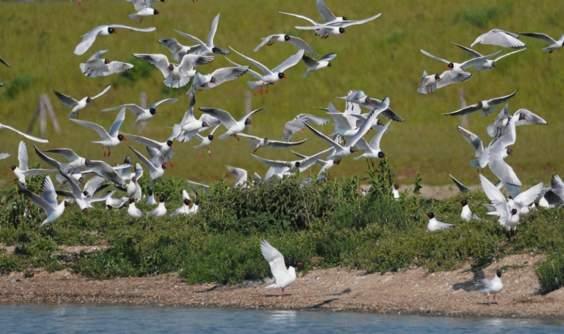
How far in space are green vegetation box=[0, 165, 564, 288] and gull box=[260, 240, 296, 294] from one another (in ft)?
2.67

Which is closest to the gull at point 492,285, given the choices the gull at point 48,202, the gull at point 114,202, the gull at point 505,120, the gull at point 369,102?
the gull at point 505,120

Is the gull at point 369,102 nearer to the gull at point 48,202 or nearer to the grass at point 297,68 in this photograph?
the gull at point 48,202

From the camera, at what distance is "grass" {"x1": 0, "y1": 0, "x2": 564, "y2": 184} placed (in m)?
33.3

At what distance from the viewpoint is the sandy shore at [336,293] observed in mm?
16625

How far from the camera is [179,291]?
18.8 metres

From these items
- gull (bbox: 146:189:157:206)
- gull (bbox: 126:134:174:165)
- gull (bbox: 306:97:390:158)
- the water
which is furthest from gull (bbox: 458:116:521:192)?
gull (bbox: 146:189:157:206)

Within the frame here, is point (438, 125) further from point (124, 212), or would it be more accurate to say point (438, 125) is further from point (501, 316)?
point (501, 316)

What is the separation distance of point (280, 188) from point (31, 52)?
2392 centimetres

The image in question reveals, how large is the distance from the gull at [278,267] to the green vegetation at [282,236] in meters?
0.81

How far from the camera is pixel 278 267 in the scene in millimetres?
17656

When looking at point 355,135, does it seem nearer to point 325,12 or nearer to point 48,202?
point 325,12

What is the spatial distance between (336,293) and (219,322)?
139 cm

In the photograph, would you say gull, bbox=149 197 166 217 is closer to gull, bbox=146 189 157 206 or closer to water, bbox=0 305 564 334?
gull, bbox=146 189 157 206

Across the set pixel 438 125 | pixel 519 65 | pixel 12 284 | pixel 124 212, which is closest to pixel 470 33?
pixel 519 65
